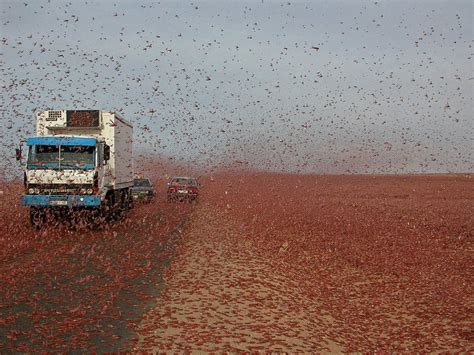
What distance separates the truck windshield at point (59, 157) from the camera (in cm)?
1833

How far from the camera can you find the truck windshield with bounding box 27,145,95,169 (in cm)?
1833

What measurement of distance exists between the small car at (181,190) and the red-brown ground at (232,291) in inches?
686

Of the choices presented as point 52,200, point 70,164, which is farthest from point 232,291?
point 70,164

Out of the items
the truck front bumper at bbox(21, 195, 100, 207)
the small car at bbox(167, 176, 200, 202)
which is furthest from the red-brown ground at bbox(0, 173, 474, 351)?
the small car at bbox(167, 176, 200, 202)

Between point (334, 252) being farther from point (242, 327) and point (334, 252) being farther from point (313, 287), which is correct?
point (242, 327)

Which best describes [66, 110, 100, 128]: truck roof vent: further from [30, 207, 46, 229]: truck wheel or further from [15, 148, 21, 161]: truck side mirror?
[30, 207, 46, 229]: truck wheel

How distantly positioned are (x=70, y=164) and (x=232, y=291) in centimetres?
1109

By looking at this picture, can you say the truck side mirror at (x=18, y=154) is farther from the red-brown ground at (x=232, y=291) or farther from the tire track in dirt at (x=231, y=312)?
the tire track in dirt at (x=231, y=312)

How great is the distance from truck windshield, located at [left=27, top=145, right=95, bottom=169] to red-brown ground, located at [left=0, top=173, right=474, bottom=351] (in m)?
2.67

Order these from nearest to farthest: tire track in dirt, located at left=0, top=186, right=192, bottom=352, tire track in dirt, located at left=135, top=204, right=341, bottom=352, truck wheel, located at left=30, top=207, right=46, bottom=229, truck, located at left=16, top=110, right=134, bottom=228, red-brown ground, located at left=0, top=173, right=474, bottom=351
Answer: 1. tire track in dirt, located at left=0, top=186, right=192, bottom=352
2. tire track in dirt, located at left=135, top=204, right=341, bottom=352
3. red-brown ground, located at left=0, top=173, right=474, bottom=351
4. truck, located at left=16, top=110, right=134, bottom=228
5. truck wheel, located at left=30, top=207, right=46, bottom=229

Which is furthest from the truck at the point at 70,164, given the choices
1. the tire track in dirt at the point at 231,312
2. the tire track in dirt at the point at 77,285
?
the tire track in dirt at the point at 231,312

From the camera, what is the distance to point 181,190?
1459 inches

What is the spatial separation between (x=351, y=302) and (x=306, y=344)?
318 centimetres

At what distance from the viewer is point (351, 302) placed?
9883 mm
